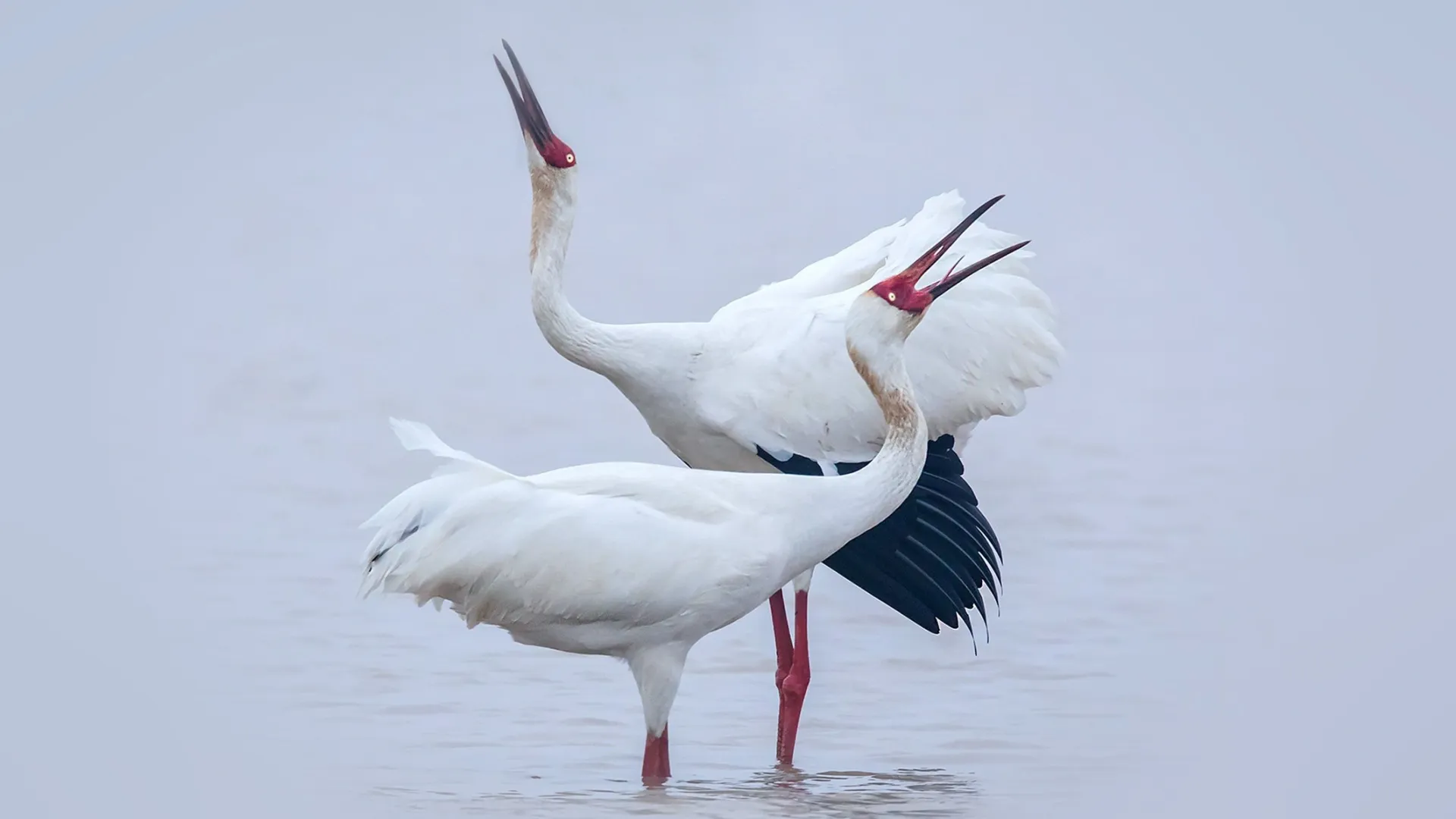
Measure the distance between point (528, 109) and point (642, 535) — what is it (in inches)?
90.3

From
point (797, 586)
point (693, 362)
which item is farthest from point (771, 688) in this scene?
point (693, 362)

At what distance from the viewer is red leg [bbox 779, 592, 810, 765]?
1031 cm

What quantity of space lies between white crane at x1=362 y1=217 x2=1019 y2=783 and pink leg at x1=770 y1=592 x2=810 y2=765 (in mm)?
1252

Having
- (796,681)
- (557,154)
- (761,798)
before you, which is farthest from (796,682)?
(557,154)

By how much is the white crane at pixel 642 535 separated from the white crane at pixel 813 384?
822 millimetres

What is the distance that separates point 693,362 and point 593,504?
53.9 inches

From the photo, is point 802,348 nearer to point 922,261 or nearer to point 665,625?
point 922,261

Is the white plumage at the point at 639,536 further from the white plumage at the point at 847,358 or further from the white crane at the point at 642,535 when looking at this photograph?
the white plumage at the point at 847,358

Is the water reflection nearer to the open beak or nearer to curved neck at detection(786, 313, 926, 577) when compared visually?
curved neck at detection(786, 313, 926, 577)

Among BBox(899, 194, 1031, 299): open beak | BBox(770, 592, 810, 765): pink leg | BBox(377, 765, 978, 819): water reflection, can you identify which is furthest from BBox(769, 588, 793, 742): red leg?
BBox(899, 194, 1031, 299): open beak

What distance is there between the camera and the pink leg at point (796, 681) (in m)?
10.3

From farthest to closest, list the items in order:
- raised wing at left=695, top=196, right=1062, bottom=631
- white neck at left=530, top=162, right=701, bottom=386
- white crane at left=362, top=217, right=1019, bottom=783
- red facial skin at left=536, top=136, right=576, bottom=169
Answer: red facial skin at left=536, top=136, right=576, bottom=169 < white neck at left=530, top=162, right=701, bottom=386 < raised wing at left=695, top=196, right=1062, bottom=631 < white crane at left=362, top=217, right=1019, bottom=783

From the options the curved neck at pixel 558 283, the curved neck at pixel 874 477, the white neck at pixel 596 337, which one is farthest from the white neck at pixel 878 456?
the curved neck at pixel 558 283

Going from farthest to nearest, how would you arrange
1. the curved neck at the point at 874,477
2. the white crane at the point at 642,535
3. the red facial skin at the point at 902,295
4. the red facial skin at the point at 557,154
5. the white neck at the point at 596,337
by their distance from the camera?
the red facial skin at the point at 557,154
the white neck at the point at 596,337
the red facial skin at the point at 902,295
the curved neck at the point at 874,477
the white crane at the point at 642,535
